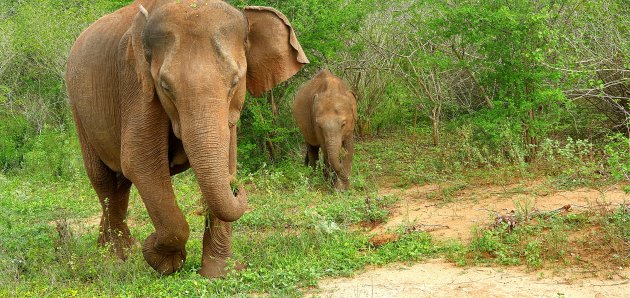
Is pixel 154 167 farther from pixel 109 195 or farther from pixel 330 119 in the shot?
pixel 330 119

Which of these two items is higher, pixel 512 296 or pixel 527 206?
pixel 512 296

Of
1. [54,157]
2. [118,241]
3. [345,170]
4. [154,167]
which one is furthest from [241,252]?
[54,157]

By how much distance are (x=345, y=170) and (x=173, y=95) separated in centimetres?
729

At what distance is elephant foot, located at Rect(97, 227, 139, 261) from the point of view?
25.2 feet

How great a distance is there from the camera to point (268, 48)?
651cm

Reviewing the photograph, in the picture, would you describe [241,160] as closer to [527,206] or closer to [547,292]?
[527,206]

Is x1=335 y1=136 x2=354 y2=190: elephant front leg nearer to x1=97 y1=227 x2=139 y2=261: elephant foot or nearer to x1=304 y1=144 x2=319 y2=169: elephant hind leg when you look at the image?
x1=304 y1=144 x2=319 y2=169: elephant hind leg

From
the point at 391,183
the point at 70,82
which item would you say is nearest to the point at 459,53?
the point at 391,183

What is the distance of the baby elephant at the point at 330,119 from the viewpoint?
12125mm

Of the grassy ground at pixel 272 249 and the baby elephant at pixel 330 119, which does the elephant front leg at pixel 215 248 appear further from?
the baby elephant at pixel 330 119

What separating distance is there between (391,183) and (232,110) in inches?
252

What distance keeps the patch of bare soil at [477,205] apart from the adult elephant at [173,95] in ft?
8.41

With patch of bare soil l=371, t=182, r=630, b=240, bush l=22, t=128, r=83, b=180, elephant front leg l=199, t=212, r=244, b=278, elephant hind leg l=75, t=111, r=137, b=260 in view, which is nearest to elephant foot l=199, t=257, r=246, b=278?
elephant front leg l=199, t=212, r=244, b=278

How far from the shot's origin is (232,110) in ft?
19.6
